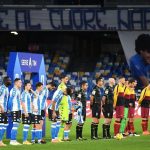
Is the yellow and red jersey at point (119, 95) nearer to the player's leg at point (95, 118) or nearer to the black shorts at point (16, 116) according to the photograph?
the player's leg at point (95, 118)

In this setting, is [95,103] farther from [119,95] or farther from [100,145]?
[100,145]

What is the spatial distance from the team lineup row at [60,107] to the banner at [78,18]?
644 inches

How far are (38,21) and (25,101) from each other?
21.7m

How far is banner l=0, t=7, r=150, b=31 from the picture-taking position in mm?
40969

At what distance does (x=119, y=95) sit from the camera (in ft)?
77.5

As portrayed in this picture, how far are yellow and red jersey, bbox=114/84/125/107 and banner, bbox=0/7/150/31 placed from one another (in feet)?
58.4

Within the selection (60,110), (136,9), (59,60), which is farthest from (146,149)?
(59,60)

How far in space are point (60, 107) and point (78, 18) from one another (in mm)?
20287

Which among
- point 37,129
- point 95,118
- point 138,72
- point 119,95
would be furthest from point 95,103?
point 138,72

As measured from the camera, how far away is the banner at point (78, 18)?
134 ft

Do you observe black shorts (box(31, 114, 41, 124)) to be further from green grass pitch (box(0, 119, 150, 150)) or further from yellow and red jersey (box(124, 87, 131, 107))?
yellow and red jersey (box(124, 87, 131, 107))

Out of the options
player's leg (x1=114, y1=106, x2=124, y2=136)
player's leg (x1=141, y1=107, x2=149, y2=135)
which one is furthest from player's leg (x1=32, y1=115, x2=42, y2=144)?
player's leg (x1=141, y1=107, x2=149, y2=135)

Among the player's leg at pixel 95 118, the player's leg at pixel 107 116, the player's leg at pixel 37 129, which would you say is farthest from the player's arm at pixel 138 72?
the player's leg at pixel 37 129

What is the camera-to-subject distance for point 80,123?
73.8ft
